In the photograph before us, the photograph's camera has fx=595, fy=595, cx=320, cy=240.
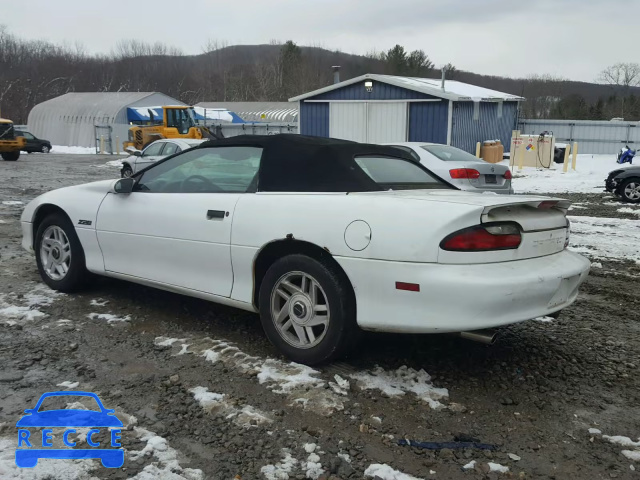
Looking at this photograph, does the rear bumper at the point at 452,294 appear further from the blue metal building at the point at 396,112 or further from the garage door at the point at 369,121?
the garage door at the point at 369,121

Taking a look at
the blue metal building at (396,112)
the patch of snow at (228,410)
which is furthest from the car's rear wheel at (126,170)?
the patch of snow at (228,410)

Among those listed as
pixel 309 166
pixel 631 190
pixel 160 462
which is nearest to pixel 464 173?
pixel 631 190

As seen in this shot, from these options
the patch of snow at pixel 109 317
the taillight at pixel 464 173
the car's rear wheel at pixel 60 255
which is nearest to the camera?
the patch of snow at pixel 109 317

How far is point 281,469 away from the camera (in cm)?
268

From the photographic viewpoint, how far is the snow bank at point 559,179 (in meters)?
15.8

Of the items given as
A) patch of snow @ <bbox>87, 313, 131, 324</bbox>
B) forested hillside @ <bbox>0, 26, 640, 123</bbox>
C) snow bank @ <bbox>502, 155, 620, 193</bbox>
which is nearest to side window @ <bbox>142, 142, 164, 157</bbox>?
snow bank @ <bbox>502, 155, 620, 193</bbox>

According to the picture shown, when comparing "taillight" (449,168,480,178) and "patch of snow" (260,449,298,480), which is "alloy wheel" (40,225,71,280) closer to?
"patch of snow" (260,449,298,480)

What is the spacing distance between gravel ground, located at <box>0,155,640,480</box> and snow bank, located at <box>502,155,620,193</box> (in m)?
11.4

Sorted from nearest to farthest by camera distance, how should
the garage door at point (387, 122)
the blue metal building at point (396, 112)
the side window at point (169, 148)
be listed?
the side window at point (169, 148) < the blue metal building at point (396, 112) < the garage door at point (387, 122)

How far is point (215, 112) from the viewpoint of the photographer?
161 feet

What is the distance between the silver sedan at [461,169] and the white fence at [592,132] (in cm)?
2010

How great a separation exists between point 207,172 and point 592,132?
29842 millimetres

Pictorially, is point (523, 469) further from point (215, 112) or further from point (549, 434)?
point (215, 112)

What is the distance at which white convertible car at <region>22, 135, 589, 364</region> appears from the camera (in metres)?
3.30
